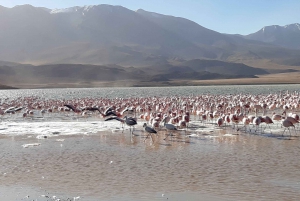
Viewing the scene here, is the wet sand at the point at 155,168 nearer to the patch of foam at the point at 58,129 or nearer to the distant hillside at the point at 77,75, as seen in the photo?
the patch of foam at the point at 58,129

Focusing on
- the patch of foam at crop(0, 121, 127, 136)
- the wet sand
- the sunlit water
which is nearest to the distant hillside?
the patch of foam at crop(0, 121, 127, 136)

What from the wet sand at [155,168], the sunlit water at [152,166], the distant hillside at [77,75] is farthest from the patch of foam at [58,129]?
the distant hillside at [77,75]

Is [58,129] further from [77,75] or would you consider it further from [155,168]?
[77,75]

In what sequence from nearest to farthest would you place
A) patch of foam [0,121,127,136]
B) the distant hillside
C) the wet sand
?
the wet sand < patch of foam [0,121,127,136] < the distant hillside

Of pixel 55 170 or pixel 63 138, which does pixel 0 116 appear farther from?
pixel 55 170

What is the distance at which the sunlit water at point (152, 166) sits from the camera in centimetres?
780

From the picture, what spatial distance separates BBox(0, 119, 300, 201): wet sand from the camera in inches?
307

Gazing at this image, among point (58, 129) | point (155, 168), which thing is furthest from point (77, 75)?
point (155, 168)

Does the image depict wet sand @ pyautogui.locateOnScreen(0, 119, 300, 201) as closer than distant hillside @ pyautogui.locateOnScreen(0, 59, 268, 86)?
Yes

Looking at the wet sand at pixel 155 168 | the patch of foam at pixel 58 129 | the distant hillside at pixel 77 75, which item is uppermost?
the distant hillside at pixel 77 75

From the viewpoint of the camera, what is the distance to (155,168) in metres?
9.61

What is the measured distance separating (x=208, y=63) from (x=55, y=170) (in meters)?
156

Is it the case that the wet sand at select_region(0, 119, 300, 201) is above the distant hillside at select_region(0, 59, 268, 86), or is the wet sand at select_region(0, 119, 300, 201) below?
below

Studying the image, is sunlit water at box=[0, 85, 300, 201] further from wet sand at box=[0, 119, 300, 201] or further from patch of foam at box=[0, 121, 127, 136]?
patch of foam at box=[0, 121, 127, 136]
